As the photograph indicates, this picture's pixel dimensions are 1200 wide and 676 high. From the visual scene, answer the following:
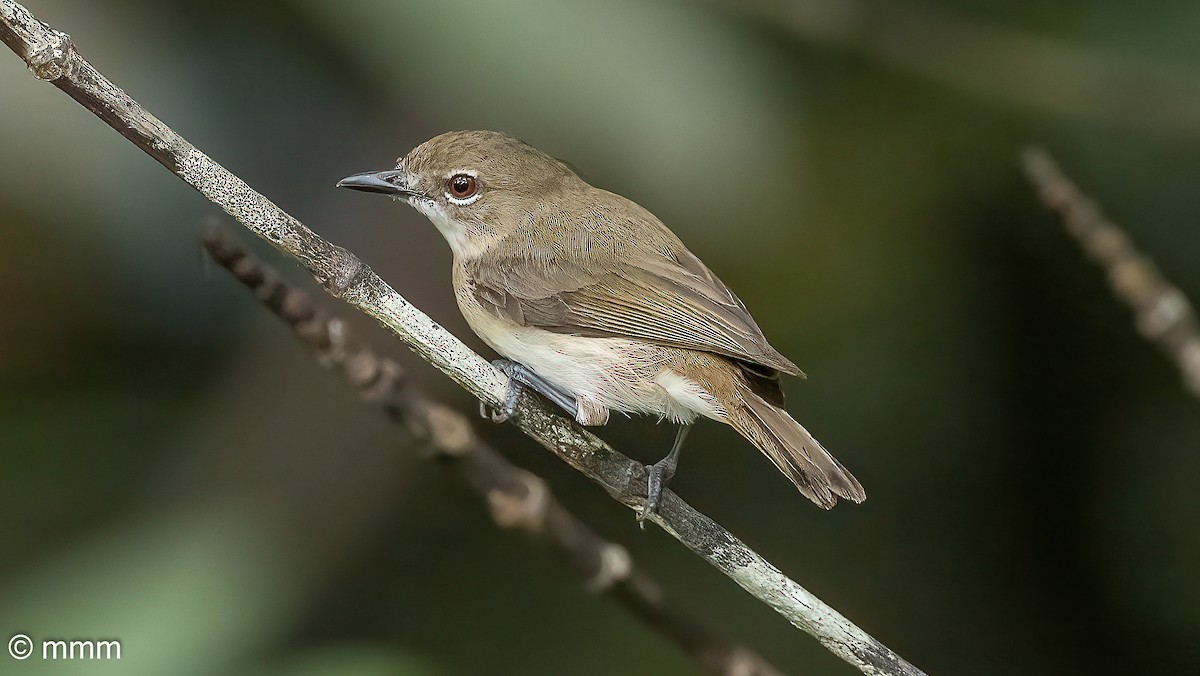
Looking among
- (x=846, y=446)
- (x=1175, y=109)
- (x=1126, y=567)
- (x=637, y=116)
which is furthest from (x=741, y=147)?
(x=1126, y=567)

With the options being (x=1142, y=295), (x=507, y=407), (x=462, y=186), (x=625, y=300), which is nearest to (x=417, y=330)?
(x=507, y=407)

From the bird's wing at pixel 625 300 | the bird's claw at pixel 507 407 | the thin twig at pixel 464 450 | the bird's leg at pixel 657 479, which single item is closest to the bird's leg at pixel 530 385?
the bird's claw at pixel 507 407

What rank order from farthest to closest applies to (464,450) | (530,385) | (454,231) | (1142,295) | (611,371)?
(454,231) < (611,371) < (530,385) < (1142,295) < (464,450)

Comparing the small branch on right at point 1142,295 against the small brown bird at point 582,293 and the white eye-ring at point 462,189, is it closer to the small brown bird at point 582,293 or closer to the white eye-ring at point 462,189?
the small brown bird at point 582,293

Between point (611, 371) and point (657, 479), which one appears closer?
point (657, 479)

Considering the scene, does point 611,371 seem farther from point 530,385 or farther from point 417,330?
point 417,330

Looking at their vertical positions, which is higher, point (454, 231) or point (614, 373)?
point (454, 231)

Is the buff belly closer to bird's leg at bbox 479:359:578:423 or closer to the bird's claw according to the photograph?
bird's leg at bbox 479:359:578:423

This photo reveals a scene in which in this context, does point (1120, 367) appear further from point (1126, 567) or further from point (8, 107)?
point (8, 107)
